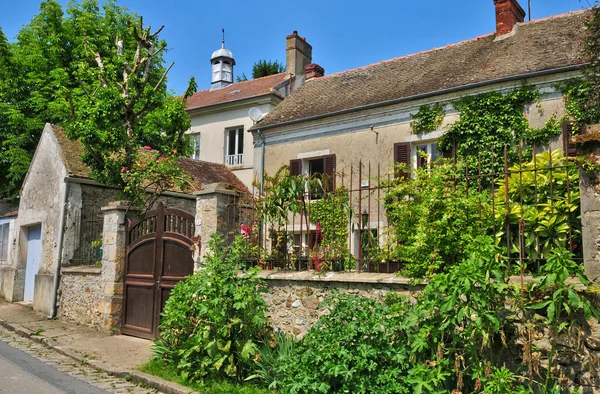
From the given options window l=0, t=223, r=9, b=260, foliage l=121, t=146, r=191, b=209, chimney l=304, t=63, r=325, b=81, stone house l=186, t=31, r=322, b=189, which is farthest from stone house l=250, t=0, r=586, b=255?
window l=0, t=223, r=9, b=260

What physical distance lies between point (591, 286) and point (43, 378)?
651cm

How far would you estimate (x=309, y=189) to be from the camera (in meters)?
6.91

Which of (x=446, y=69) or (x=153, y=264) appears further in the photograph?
(x=446, y=69)

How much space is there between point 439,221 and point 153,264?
18.4ft

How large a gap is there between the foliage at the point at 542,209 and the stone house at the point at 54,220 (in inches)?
259

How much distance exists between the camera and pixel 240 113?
72.1 feet

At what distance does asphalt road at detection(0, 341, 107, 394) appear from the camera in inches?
240

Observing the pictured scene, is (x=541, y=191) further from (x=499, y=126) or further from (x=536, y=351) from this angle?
(x=499, y=126)

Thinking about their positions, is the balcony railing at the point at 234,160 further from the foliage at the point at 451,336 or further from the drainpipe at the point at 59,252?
the foliage at the point at 451,336

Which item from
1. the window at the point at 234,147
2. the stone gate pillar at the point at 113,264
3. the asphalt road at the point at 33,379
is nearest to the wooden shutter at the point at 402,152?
the stone gate pillar at the point at 113,264

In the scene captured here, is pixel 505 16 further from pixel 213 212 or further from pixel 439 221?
pixel 439 221

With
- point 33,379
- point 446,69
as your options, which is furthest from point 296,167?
point 33,379

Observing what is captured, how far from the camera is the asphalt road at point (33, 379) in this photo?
20.0 ft

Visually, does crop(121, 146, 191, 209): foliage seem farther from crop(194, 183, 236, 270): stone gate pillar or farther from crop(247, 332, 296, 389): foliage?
crop(247, 332, 296, 389): foliage
